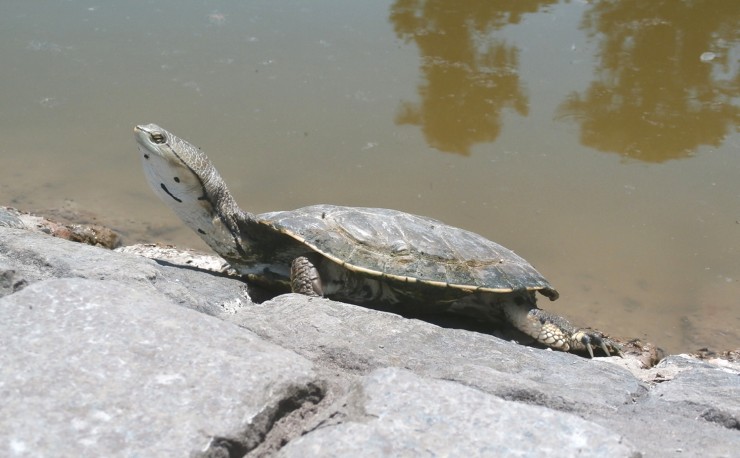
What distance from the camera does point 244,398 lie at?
7.18 feet

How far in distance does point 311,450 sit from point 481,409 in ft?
1.49

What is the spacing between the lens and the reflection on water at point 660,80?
848cm

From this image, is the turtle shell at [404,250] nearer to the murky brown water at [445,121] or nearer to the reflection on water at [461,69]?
the murky brown water at [445,121]

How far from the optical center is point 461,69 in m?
9.88

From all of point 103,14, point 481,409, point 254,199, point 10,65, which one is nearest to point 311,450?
point 481,409

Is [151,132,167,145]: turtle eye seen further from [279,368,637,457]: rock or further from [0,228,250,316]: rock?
[279,368,637,457]: rock

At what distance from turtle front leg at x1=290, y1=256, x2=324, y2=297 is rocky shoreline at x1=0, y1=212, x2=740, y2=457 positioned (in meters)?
1.02

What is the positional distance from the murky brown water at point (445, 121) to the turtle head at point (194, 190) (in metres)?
1.92

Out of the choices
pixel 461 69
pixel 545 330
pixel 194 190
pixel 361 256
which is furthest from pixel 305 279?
pixel 461 69

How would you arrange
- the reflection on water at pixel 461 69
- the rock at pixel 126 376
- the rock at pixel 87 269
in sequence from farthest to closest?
the reflection on water at pixel 461 69 → the rock at pixel 87 269 → the rock at pixel 126 376

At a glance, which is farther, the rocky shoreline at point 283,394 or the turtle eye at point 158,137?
the turtle eye at point 158,137

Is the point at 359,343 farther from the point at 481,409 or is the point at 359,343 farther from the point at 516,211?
the point at 516,211

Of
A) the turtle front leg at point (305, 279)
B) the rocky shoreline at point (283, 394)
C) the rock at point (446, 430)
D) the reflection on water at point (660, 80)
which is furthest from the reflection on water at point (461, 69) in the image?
the rock at point (446, 430)

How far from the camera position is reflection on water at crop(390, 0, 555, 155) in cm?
859
